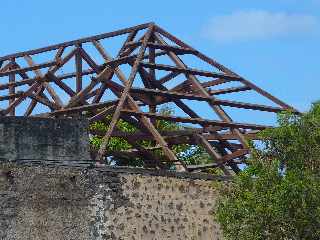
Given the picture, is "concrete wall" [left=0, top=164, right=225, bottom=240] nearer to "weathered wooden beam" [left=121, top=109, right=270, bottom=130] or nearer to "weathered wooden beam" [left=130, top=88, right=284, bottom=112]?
"weathered wooden beam" [left=121, top=109, right=270, bottom=130]

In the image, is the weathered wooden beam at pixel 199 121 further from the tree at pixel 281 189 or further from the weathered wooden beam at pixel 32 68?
the weathered wooden beam at pixel 32 68

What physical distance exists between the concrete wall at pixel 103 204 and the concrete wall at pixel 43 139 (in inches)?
11.7

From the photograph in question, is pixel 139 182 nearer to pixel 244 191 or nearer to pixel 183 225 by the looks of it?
pixel 183 225

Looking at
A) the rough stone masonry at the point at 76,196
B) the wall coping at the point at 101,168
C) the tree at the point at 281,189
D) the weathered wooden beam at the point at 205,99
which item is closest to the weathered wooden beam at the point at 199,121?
the weathered wooden beam at the point at 205,99

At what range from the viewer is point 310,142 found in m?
17.8

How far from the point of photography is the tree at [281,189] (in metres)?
16.9

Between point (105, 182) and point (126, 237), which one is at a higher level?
point (105, 182)

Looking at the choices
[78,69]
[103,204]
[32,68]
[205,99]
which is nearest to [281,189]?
[103,204]

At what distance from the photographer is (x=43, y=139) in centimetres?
1895

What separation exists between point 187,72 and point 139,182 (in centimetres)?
506

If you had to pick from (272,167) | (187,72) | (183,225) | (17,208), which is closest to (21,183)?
(17,208)

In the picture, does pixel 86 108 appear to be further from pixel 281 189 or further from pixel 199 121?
pixel 281 189

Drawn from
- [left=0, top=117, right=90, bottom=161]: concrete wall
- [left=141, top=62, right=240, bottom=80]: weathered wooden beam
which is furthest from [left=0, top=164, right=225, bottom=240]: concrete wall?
[left=141, top=62, right=240, bottom=80]: weathered wooden beam

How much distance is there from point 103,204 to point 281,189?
4.23 metres
